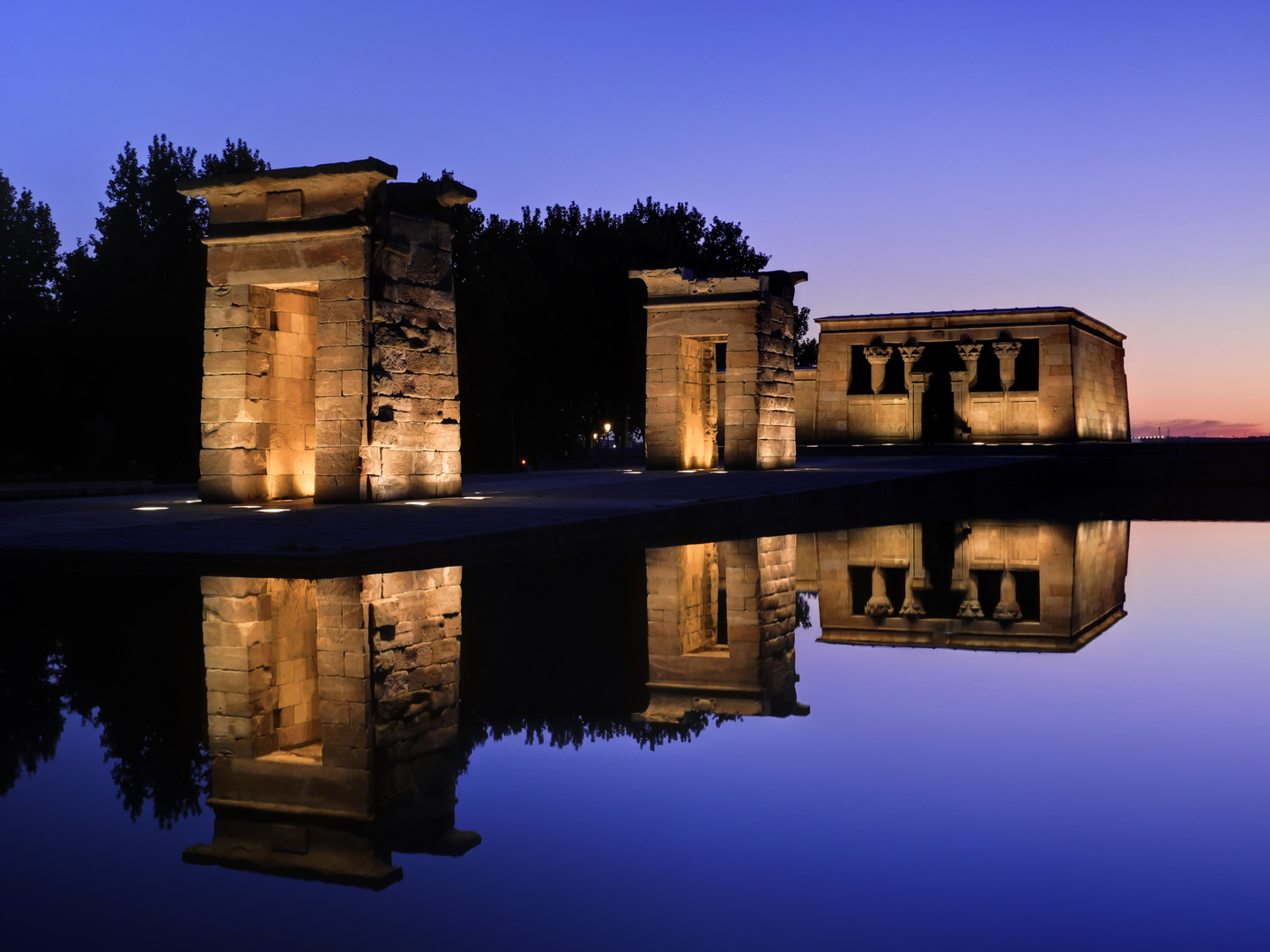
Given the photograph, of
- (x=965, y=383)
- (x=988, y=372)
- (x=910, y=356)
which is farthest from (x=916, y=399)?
(x=988, y=372)

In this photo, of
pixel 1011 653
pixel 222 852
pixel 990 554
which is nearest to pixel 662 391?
pixel 990 554

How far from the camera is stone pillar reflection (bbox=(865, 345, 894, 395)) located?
35.7 metres

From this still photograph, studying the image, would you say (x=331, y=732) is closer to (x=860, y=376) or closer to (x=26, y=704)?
(x=26, y=704)

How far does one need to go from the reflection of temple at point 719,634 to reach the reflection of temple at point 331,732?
1008mm

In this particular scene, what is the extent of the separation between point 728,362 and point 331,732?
20.1 metres

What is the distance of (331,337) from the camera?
14.6 meters

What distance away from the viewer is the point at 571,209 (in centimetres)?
→ 4588

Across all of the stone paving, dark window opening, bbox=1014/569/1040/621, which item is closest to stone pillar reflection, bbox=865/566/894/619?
dark window opening, bbox=1014/569/1040/621

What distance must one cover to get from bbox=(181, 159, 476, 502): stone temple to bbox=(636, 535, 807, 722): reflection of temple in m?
5.08

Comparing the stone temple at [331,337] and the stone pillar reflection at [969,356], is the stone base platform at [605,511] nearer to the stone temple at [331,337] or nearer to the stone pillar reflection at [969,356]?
the stone temple at [331,337]

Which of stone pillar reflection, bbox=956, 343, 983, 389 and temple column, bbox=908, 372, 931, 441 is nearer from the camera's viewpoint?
stone pillar reflection, bbox=956, 343, 983, 389

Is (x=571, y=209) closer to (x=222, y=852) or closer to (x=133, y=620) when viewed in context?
(x=133, y=620)

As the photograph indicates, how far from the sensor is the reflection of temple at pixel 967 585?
22.4 ft

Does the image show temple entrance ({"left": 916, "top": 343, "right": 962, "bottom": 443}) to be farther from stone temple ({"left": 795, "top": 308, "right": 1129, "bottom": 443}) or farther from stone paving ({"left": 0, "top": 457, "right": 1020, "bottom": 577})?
stone paving ({"left": 0, "top": 457, "right": 1020, "bottom": 577})
